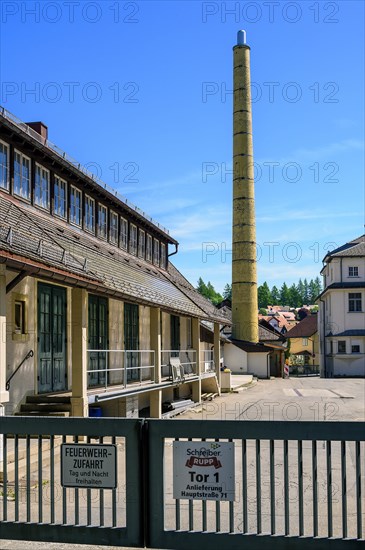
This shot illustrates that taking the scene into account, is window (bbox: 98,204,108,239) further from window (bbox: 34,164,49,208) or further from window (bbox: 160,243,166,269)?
window (bbox: 160,243,166,269)

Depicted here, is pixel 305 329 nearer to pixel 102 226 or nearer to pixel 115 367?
pixel 102 226

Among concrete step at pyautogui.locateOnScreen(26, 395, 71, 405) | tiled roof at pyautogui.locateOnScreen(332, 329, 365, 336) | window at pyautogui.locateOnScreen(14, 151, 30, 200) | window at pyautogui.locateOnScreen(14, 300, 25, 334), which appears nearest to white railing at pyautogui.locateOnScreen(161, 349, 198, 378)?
window at pyautogui.locateOnScreen(14, 151, 30, 200)

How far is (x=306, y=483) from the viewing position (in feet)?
33.3

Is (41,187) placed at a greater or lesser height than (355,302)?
greater

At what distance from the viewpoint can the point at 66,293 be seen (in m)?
15.2

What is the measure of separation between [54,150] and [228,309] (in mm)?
46256

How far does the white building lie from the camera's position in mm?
56188

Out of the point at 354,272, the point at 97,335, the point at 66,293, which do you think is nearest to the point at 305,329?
the point at 354,272

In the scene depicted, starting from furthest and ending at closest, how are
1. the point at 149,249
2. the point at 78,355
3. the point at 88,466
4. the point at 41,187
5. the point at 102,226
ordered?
the point at 149,249, the point at 102,226, the point at 41,187, the point at 78,355, the point at 88,466

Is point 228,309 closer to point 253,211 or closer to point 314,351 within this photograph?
point 253,211

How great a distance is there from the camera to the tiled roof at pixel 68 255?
1030 centimetres

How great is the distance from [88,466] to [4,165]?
10.5 meters

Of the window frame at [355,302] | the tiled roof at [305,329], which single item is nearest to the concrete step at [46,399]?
the window frame at [355,302]

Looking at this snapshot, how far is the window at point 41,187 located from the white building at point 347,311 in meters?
43.3
